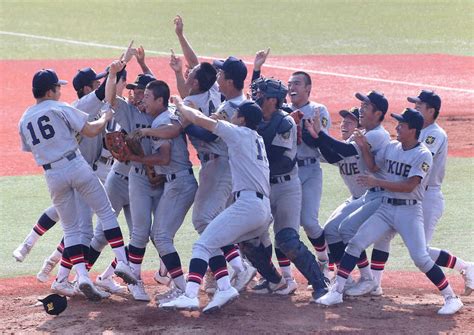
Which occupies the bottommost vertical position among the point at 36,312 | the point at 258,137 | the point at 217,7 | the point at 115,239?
the point at 36,312

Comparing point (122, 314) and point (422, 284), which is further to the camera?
point (422, 284)

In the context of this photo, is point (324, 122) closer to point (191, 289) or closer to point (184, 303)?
point (191, 289)

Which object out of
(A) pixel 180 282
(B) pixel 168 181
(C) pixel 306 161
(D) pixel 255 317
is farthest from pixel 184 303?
(C) pixel 306 161

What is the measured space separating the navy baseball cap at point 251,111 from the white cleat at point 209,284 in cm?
159

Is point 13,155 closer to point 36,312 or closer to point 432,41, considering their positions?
point 36,312

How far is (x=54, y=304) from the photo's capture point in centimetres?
737

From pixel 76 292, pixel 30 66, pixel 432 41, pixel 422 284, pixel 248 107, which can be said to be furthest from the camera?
pixel 432 41

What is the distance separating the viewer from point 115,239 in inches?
309

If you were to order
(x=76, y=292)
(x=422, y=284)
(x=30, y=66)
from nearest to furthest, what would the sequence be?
(x=76, y=292), (x=422, y=284), (x=30, y=66)

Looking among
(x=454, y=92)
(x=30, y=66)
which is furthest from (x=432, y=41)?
(x=30, y=66)

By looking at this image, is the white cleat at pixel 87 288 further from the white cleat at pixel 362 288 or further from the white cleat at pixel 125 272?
the white cleat at pixel 362 288

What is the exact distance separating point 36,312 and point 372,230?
Answer: 8.80ft

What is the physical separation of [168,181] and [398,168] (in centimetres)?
181

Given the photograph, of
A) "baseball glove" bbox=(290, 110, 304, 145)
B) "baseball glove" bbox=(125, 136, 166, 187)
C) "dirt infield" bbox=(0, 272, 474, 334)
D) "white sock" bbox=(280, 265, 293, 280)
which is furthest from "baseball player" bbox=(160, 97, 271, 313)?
"white sock" bbox=(280, 265, 293, 280)
